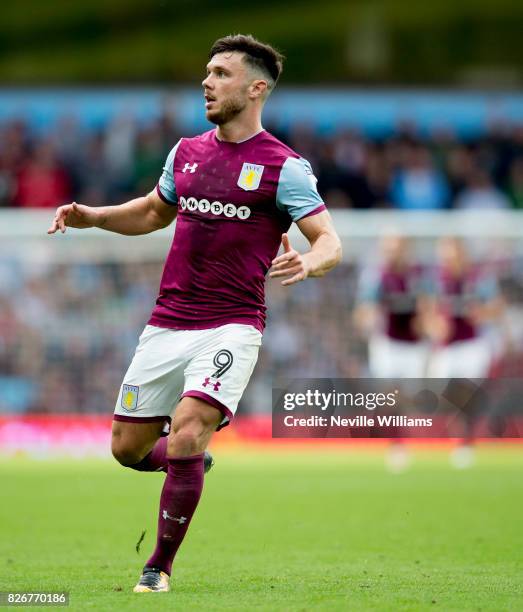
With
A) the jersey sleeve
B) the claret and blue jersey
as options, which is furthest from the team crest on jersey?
the jersey sleeve

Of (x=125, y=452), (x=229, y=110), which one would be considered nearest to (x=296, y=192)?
(x=229, y=110)

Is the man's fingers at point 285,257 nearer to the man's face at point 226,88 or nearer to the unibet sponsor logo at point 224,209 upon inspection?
the unibet sponsor logo at point 224,209

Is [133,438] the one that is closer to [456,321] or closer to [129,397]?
[129,397]

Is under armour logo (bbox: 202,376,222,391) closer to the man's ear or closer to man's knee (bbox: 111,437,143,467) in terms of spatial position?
man's knee (bbox: 111,437,143,467)

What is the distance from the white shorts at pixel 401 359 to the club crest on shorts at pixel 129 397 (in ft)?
30.5

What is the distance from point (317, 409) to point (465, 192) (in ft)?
38.1

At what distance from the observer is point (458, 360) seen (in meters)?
16.8

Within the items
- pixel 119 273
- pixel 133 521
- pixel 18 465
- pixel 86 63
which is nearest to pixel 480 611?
pixel 133 521

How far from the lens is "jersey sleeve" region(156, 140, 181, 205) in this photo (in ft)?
25.5

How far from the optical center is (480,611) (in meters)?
6.28

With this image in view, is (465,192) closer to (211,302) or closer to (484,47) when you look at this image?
(484,47)

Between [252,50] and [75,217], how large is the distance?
143cm

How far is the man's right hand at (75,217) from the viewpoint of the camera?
7746 millimetres

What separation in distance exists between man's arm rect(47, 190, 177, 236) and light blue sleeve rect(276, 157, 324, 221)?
88 centimetres
